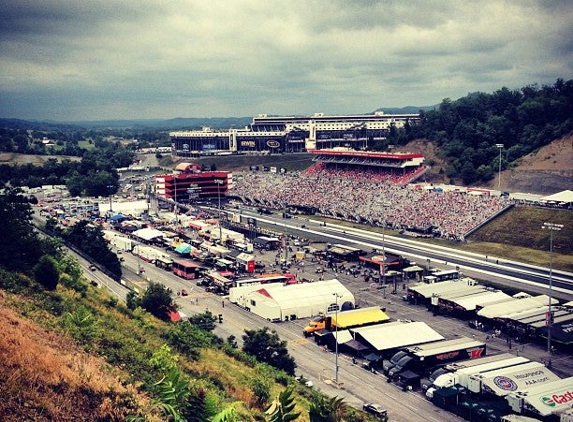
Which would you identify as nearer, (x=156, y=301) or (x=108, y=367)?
(x=108, y=367)

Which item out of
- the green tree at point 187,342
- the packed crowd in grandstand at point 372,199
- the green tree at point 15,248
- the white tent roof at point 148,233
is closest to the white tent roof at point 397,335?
the green tree at point 187,342

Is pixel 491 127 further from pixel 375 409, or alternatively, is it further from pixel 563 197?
pixel 375 409

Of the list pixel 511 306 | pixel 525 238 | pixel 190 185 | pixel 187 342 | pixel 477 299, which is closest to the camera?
pixel 187 342

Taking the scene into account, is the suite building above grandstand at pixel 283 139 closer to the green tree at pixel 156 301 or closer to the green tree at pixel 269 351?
the green tree at pixel 156 301

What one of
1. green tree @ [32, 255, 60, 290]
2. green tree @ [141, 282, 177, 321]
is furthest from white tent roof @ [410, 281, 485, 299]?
green tree @ [32, 255, 60, 290]

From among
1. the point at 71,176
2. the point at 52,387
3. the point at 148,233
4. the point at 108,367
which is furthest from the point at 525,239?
the point at 71,176

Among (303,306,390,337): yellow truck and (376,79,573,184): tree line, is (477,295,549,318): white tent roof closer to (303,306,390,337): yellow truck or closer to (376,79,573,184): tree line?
(303,306,390,337): yellow truck
